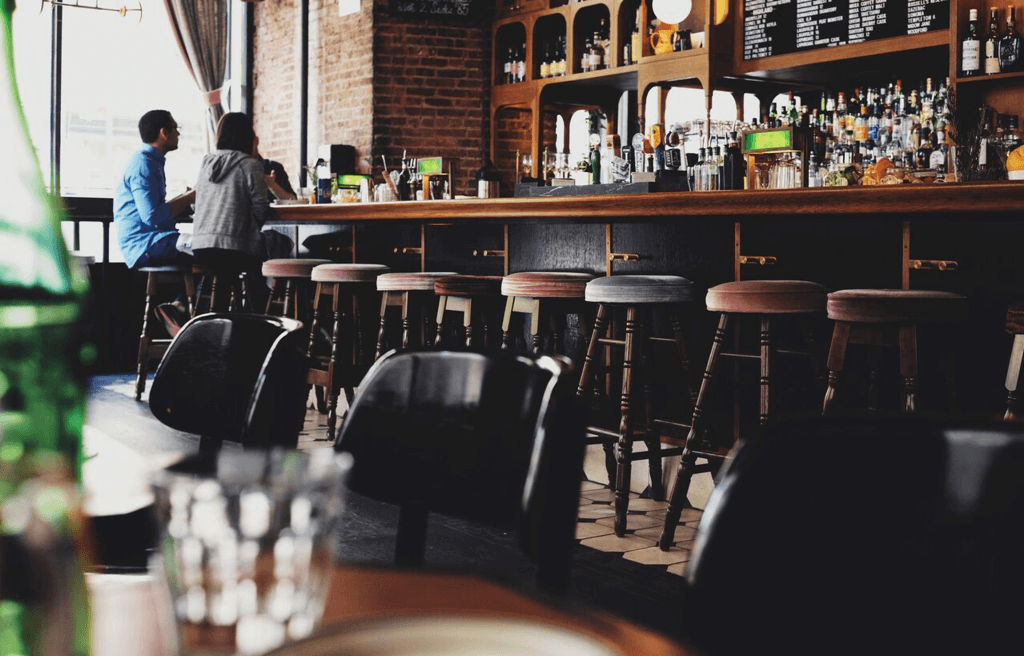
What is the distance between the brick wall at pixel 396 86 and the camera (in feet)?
25.6

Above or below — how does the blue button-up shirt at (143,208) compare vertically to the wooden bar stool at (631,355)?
above

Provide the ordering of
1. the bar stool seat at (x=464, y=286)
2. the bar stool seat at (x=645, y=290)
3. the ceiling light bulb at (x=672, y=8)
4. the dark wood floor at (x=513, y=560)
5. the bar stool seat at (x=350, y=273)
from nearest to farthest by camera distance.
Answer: the dark wood floor at (x=513, y=560)
the bar stool seat at (x=645, y=290)
the bar stool seat at (x=464, y=286)
the bar stool seat at (x=350, y=273)
the ceiling light bulb at (x=672, y=8)

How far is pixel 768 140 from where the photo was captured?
4.09 metres

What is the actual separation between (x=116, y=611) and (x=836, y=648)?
564 millimetres

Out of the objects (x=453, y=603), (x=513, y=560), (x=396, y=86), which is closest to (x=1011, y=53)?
(x=513, y=560)

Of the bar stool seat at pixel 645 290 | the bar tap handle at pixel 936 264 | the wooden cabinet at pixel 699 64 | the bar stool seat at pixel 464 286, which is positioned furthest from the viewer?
the wooden cabinet at pixel 699 64

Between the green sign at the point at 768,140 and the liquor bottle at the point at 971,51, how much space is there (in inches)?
67.0

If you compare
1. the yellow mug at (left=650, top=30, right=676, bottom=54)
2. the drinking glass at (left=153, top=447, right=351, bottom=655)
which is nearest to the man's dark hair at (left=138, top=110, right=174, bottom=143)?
the yellow mug at (left=650, top=30, right=676, bottom=54)

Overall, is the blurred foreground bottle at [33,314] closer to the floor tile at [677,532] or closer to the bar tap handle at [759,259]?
the floor tile at [677,532]

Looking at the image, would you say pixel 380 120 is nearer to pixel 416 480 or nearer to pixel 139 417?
pixel 139 417

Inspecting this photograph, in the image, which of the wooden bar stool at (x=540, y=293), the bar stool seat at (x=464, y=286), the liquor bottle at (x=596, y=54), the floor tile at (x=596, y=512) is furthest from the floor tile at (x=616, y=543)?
the liquor bottle at (x=596, y=54)

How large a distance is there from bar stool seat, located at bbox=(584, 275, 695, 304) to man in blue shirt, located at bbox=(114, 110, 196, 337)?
3260mm

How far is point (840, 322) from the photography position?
10.0 feet

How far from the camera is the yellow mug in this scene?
22.3ft
